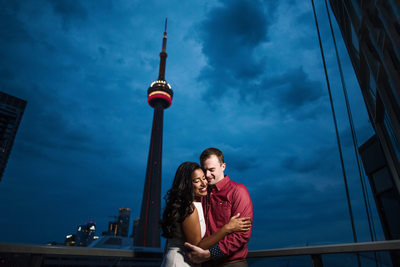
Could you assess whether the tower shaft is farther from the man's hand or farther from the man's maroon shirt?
the man's hand

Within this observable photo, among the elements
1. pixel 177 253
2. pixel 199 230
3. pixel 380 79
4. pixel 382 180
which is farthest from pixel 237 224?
pixel 382 180

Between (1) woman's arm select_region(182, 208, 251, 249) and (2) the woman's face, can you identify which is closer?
(1) woman's arm select_region(182, 208, 251, 249)

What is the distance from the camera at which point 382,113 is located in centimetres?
574

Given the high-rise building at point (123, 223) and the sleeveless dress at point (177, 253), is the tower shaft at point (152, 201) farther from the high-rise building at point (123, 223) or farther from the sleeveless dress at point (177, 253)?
the high-rise building at point (123, 223)

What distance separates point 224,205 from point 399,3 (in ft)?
11.3

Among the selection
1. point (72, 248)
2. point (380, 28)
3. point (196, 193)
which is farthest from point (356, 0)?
point (72, 248)

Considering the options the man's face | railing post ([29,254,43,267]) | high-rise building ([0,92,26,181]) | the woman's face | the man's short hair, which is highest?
high-rise building ([0,92,26,181])

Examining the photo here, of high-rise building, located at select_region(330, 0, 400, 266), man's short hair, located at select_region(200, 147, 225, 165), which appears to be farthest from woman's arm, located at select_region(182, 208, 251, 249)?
high-rise building, located at select_region(330, 0, 400, 266)

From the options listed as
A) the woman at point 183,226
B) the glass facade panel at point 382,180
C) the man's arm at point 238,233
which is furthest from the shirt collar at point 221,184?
the glass facade panel at point 382,180

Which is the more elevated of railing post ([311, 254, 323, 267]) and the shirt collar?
the shirt collar

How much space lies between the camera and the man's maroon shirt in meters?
1.75

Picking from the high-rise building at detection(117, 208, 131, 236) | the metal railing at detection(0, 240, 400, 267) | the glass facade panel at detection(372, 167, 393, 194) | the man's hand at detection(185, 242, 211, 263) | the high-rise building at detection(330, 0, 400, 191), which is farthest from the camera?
the high-rise building at detection(117, 208, 131, 236)

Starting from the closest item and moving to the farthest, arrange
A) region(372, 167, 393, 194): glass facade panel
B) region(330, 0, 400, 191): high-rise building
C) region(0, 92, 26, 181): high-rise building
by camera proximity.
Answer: region(330, 0, 400, 191): high-rise building, region(372, 167, 393, 194): glass facade panel, region(0, 92, 26, 181): high-rise building

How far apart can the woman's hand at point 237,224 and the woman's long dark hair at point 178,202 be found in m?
0.32
